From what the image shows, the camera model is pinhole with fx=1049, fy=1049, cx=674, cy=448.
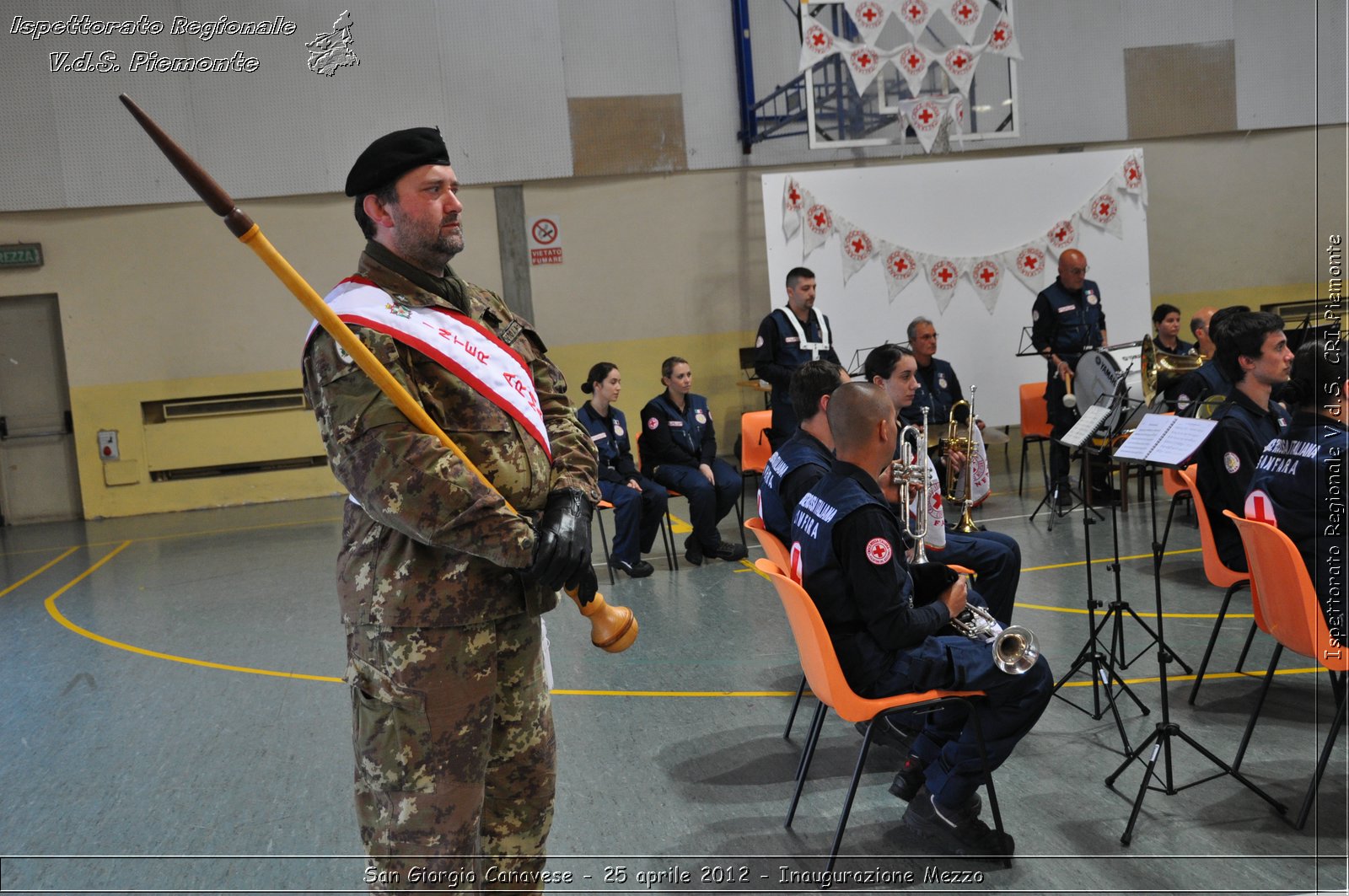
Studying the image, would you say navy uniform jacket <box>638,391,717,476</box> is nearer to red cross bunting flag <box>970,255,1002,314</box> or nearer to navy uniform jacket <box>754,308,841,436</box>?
navy uniform jacket <box>754,308,841,436</box>

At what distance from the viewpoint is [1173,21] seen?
11.6 metres

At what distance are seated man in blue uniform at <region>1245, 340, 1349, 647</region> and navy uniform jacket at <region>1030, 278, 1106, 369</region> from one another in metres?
5.30

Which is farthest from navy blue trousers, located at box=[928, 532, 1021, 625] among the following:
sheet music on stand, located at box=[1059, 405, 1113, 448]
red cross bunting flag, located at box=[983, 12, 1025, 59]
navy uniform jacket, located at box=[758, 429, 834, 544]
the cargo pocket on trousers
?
red cross bunting flag, located at box=[983, 12, 1025, 59]

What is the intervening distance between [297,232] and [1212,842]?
10135mm

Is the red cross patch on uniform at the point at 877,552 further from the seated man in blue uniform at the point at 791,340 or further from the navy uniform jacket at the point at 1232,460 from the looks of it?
the seated man in blue uniform at the point at 791,340

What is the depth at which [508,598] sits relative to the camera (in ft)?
7.15

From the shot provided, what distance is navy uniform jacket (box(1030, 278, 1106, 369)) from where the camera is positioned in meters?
8.80

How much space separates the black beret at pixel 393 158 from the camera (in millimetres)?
2123

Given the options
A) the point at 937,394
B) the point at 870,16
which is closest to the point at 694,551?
the point at 937,394

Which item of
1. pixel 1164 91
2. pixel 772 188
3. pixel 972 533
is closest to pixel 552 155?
pixel 772 188

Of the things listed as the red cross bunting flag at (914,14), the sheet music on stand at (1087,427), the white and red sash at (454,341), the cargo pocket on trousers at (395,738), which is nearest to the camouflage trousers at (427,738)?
the cargo pocket on trousers at (395,738)

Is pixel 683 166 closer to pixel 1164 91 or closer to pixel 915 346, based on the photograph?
pixel 915 346

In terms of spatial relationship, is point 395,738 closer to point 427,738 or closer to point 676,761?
point 427,738

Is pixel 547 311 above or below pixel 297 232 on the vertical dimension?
below
